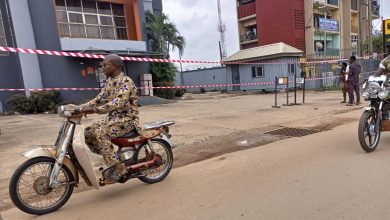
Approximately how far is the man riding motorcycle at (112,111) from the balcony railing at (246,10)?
3027cm

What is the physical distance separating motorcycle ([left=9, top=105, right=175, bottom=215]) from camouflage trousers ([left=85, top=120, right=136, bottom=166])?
7cm

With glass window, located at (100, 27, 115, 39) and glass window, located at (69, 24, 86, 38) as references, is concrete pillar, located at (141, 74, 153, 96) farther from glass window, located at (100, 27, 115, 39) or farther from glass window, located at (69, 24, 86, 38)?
glass window, located at (69, 24, 86, 38)

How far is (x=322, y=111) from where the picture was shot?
1109 cm

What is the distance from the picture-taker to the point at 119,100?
4020 millimetres

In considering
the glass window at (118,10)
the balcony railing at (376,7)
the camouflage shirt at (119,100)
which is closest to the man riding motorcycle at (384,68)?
the camouflage shirt at (119,100)

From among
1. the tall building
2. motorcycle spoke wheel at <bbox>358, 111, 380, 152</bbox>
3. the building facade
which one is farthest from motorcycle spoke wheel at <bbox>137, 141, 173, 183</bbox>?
the tall building

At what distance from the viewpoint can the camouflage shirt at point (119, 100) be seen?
13.3ft

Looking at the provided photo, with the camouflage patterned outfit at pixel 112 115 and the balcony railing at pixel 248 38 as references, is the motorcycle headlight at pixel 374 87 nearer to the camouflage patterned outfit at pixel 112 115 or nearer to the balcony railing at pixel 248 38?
the camouflage patterned outfit at pixel 112 115

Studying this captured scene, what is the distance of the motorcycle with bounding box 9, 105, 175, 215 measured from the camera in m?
3.62

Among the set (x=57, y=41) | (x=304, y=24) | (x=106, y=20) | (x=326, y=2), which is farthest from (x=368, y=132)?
(x=326, y=2)

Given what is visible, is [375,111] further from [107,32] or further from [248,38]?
[248,38]

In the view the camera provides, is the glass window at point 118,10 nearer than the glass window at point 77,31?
No

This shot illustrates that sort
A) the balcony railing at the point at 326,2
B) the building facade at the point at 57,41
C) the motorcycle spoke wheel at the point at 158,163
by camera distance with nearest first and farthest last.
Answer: the motorcycle spoke wheel at the point at 158,163 → the building facade at the point at 57,41 → the balcony railing at the point at 326,2

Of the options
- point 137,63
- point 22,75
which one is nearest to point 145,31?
point 137,63
